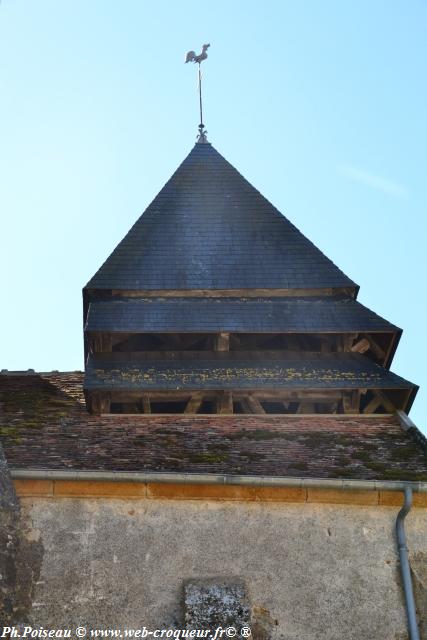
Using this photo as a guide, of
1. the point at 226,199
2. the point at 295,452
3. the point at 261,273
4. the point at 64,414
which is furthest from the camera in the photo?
the point at 226,199

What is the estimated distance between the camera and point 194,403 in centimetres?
1089

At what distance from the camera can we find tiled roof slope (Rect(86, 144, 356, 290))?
40.5 ft

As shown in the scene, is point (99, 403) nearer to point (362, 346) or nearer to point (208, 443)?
point (208, 443)

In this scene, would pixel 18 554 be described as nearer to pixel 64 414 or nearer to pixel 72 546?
pixel 72 546

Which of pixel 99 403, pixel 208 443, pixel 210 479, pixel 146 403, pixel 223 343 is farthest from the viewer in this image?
pixel 223 343

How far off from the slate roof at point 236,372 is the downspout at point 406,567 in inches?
91.0

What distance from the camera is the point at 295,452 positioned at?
31.4 feet

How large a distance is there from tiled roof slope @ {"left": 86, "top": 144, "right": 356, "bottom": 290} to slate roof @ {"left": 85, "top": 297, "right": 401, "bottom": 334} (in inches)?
10.1

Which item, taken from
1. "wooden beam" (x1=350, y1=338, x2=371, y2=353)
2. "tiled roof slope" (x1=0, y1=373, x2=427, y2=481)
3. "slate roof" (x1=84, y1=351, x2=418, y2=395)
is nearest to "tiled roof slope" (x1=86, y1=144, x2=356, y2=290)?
"wooden beam" (x1=350, y1=338, x2=371, y2=353)

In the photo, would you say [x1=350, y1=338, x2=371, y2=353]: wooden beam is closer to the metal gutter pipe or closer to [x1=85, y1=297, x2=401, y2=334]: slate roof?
[x1=85, y1=297, x2=401, y2=334]: slate roof

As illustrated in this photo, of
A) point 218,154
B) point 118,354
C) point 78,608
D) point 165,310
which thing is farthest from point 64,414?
point 218,154

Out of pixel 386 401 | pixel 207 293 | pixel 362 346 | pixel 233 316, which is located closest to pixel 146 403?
pixel 233 316

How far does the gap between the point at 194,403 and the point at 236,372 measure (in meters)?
0.60

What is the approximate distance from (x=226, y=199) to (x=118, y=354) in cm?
345
